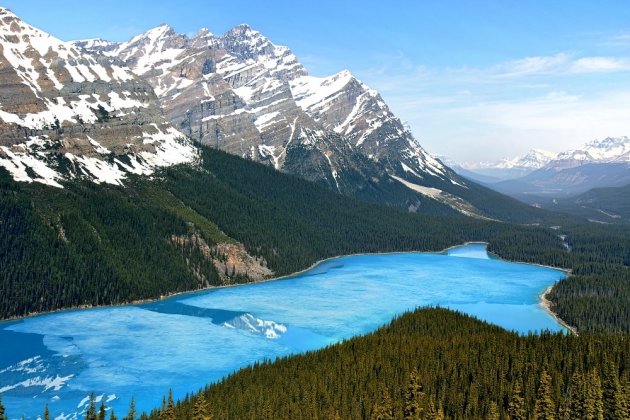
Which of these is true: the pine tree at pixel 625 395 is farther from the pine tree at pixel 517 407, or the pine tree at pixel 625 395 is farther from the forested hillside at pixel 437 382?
the pine tree at pixel 517 407

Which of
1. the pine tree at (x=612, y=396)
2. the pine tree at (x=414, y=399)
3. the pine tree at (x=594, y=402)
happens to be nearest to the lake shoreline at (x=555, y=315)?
the pine tree at (x=612, y=396)

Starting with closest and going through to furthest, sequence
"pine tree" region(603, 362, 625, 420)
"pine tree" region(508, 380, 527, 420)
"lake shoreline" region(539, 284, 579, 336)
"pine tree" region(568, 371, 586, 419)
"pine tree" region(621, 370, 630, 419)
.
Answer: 1. "pine tree" region(621, 370, 630, 419)
2. "pine tree" region(603, 362, 625, 420)
3. "pine tree" region(568, 371, 586, 419)
4. "pine tree" region(508, 380, 527, 420)
5. "lake shoreline" region(539, 284, 579, 336)

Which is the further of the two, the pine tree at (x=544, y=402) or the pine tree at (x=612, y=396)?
the pine tree at (x=544, y=402)

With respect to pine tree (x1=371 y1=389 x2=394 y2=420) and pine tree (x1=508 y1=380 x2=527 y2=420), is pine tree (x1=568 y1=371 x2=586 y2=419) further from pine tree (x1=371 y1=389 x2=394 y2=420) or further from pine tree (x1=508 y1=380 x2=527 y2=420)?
pine tree (x1=371 y1=389 x2=394 y2=420)

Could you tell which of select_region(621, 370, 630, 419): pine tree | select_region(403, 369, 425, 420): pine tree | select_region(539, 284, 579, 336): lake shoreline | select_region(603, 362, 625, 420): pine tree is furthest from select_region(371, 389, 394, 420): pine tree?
select_region(539, 284, 579, 336): lake shoreline

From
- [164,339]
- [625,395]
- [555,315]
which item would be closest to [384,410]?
[625,395]

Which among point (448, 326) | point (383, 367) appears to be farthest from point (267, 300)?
point (383, 367)
